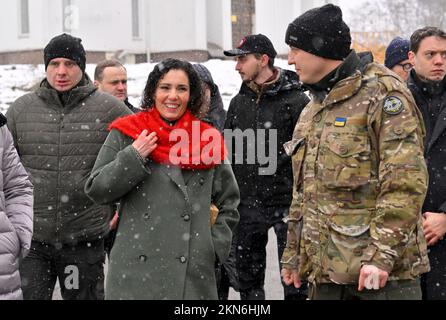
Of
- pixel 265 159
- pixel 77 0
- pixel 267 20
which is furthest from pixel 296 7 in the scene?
pixel 265 159

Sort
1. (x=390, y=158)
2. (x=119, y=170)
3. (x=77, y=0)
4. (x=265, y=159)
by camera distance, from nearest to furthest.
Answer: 1. (x=390, y=158)
2. (x=119, y=170)
3. (x=265, y=159)
4. (x=77, y=0)

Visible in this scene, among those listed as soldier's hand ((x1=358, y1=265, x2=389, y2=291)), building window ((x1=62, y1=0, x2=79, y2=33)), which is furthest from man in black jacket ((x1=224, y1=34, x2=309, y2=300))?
building window ((x1=62, y1=0, x2=79, y2=33))

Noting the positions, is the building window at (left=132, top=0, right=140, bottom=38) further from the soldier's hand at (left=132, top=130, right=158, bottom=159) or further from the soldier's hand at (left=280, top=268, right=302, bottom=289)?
the soldier's hand at (left=280, top=268, right=302, bottom=289)

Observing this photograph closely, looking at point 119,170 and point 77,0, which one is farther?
point 77,0

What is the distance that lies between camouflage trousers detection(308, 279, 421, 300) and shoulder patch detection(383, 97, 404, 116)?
0.81 meters

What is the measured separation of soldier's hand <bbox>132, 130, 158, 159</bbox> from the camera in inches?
184

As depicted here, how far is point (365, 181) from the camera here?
4211 millimetres

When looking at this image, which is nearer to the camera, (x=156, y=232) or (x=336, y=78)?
(x=336, y=78)

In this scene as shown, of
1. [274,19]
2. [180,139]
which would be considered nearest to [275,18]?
[274,19]

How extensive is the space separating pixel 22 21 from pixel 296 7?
10787 millimetres

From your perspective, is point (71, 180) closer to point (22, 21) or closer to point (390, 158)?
point (390, 158)

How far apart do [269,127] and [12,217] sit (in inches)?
111

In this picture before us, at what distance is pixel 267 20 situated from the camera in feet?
111

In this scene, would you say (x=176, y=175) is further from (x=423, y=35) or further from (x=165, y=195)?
(x=423, y=35)
